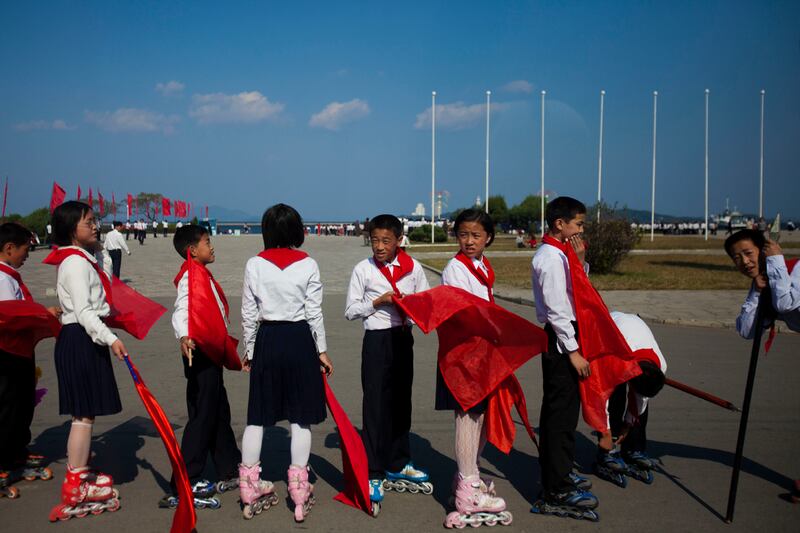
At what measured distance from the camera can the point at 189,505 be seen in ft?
11.8

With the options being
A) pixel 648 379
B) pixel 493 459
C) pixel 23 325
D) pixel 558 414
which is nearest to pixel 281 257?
pixel 23 325

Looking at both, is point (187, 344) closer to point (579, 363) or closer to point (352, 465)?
point (352, 465)

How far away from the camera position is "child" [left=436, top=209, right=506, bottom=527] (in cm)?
376

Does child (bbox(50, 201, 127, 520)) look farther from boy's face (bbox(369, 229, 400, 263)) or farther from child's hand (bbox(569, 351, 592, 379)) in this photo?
child's hand (bbox(569, 351, 592, 379))

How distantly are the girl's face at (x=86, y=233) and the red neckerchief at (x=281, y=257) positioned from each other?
3.80ft

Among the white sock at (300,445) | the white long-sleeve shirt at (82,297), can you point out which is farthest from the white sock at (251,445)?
the white long-sleeve shirt at (82,297)

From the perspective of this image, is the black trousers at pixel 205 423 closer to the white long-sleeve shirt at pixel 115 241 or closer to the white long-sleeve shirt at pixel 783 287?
the white long-sleeve shirt at pixel 783 287

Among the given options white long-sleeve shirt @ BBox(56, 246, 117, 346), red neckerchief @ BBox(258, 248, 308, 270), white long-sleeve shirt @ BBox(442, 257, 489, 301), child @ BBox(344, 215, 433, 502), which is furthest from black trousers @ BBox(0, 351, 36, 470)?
white long-sleeve shirt @ BBox(442, 257, 489, 301)

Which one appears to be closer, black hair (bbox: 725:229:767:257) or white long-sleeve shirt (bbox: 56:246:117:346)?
white long-sleeve shirt (bbox: 56:246:117:346)

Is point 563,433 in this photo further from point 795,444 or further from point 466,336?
point 795,444

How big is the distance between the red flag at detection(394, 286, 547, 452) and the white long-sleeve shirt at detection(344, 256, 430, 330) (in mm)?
411

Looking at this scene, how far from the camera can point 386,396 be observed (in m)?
4.24

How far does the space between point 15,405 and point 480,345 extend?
3.28 m

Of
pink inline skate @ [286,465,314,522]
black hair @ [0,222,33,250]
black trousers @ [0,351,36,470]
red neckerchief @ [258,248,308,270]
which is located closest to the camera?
pink inline skate @ [286,465,314,522]
